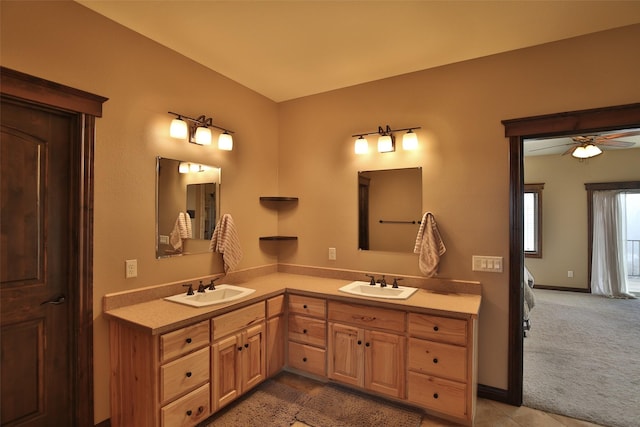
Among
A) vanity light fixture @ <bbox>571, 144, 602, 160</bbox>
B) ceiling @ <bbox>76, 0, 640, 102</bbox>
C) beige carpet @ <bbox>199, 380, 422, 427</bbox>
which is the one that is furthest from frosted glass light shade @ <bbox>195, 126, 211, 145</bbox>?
vanity light fixture @ <bbox>571, 144, 602, 160</bbox>

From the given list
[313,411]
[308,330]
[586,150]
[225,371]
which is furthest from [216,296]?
[586,150]

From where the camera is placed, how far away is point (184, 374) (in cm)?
199

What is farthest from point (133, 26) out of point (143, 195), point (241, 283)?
point (241, 283)

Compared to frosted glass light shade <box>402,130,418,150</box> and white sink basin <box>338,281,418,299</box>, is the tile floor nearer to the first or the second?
white sink basin <box>338,281,418,299</box>

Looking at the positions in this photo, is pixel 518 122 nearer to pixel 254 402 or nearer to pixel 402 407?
pixel 402 407

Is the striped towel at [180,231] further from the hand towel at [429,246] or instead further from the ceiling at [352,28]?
the hand towel at [429,246]

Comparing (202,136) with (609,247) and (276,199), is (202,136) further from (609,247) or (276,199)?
(609,247)

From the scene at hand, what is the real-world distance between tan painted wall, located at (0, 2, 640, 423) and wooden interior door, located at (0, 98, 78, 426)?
7.1 inches

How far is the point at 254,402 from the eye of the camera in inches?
96.9

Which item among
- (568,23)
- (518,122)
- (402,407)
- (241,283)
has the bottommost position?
(402,407)

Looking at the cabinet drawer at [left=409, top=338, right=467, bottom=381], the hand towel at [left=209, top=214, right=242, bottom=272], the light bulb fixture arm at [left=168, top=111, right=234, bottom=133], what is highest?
the light bulb fixture arm at [left=168, top=111, right=234, bottom=133]

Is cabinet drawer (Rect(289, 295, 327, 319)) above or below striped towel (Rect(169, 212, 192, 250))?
below

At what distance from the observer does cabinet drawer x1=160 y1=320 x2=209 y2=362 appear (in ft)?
6.16

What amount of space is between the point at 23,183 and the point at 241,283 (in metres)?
1.79
